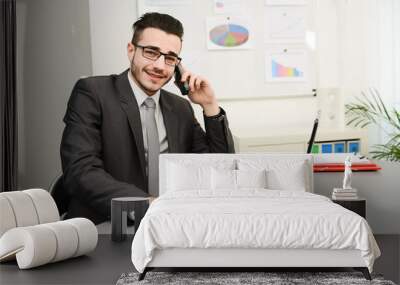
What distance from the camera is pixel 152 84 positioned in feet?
20.9

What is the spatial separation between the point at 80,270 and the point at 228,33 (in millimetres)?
3335

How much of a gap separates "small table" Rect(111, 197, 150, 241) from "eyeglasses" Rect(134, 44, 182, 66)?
5.60ft

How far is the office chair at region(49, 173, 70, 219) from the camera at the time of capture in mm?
5801

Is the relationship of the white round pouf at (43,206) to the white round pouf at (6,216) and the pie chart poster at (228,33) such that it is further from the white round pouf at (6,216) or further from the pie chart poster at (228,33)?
the pie chart poster at (228,33)

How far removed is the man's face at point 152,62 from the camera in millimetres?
6379

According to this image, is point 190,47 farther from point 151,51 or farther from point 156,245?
point 156,245

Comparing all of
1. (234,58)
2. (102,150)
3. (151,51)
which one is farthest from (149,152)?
(234,58)

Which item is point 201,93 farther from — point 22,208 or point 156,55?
point 22,208

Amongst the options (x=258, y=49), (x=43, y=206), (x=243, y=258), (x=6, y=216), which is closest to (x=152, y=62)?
(x=258, y=49)

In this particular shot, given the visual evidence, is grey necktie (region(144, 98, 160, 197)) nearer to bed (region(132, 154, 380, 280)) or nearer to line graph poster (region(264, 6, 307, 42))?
line graph poster (region(264, 6, 307, 42))

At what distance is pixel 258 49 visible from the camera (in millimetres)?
7148

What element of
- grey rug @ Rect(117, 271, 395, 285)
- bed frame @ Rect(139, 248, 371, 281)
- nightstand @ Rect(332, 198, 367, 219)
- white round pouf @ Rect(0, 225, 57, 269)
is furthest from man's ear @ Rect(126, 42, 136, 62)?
bed frame @ Rect(139, 248, 371, 281)

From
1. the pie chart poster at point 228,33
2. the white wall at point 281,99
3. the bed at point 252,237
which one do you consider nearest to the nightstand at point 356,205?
the bed at point 252,237

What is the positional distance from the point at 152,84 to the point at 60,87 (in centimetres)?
102
